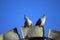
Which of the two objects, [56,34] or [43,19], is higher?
[43,19]

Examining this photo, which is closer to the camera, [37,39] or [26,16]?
[37,39]

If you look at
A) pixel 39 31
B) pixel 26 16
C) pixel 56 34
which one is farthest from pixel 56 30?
pixel 26 16

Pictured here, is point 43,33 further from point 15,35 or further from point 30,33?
point 15,35

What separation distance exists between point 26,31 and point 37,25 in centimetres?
14

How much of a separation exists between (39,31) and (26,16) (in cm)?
25

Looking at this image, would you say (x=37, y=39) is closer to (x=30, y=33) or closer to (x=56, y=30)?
(x=30, y=33)

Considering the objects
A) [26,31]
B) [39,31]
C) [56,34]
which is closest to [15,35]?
[26,31]

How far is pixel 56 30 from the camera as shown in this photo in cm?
232

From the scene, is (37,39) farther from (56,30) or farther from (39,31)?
(56,30)

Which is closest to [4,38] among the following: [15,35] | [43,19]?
[15,35]

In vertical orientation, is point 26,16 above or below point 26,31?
above

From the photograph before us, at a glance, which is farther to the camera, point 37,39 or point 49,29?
point 49,29

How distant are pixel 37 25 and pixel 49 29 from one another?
145 mm

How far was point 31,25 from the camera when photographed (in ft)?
7.67
